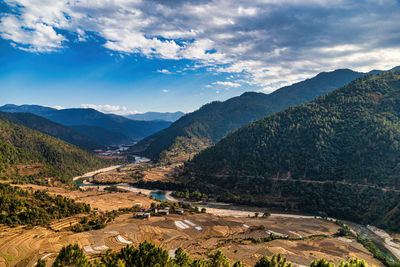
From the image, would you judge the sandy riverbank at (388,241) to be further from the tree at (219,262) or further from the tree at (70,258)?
the tree at (70,258)

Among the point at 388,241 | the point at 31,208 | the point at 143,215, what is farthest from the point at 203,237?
the point at 388,241

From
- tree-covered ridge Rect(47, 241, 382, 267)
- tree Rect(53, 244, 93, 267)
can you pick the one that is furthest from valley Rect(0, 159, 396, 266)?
tree Rect(53, 244, 93, 267)

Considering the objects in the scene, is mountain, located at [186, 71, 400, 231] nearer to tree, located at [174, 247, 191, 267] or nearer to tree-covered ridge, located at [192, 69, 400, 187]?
tree-covered ridge, located at [192, 69, 400, 187]

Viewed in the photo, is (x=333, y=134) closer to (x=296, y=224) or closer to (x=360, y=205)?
(x=360, y=205)

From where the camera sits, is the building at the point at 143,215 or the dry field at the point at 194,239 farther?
the building at the point at 143,215

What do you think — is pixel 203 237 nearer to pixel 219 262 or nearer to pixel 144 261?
pixel 219 262

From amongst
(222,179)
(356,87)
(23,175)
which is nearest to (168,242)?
(222,179)

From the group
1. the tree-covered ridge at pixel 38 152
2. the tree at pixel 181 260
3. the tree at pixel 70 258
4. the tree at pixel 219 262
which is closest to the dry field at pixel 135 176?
the tree-covered ridge at pixel 38 152
